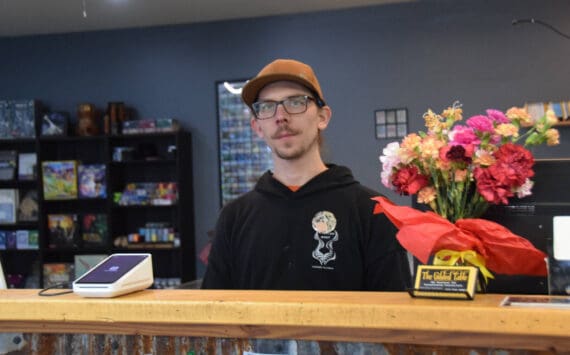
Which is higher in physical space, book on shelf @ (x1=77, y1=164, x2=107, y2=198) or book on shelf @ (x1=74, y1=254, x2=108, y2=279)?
book on shelf @ (x1=77, y1=164, x2=107, y2=198)

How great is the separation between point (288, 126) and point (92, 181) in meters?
4.68

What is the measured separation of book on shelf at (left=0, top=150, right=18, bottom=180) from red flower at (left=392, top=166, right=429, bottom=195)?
589 centimetres

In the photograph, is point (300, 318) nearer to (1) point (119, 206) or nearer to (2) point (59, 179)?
(1) point (119, 206)

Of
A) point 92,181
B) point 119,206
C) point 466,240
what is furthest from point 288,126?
point 92,181

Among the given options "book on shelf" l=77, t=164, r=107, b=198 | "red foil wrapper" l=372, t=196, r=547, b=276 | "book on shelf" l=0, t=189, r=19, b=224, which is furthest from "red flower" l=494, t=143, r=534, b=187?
"book on shelf" l=0, t=189, r=19, b=224

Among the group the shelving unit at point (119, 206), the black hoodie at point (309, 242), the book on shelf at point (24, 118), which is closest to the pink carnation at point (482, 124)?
the black hoodie at point (309, 242)

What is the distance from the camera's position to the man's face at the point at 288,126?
1.95 metres

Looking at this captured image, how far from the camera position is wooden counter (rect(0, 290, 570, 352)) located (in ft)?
3.39

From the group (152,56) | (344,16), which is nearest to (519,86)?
(344,16)

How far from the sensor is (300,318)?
3.75 feet

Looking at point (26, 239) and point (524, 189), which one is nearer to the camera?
point (524, 189)

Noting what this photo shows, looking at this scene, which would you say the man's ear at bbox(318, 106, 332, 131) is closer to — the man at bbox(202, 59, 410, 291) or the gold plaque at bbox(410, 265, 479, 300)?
the man at bbox(202, 59, 410, 291)

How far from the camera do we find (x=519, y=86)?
18.6ft

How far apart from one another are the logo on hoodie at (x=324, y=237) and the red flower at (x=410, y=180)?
0.60 meters
